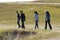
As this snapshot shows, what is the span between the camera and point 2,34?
20.7 metres

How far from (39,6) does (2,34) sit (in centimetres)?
1844

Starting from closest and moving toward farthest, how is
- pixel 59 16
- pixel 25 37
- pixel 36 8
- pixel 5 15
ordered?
pixel 25 37
pixel 59 16
pixel 5 15
pixel 36 8

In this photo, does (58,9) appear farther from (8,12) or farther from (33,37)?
(33,37)

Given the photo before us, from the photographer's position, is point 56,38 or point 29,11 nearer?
point 56,38

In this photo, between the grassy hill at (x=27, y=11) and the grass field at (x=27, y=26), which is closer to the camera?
the grass field at (x=27, y=26)

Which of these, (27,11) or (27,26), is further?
(27,11)

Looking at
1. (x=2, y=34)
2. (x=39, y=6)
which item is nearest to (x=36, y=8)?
(x=39, y=6)

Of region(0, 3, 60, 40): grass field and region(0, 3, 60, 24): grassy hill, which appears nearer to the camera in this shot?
region(0, 3, 60, 40): grass field

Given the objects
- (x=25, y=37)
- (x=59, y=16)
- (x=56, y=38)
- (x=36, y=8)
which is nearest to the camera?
(x=56, y=38)

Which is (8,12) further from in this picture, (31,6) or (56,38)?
(56,38)

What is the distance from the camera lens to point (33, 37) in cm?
1944

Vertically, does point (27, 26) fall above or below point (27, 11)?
below

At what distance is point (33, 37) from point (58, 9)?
58.6 ft

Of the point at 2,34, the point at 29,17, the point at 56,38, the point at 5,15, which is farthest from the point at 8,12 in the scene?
the point at 56,38
